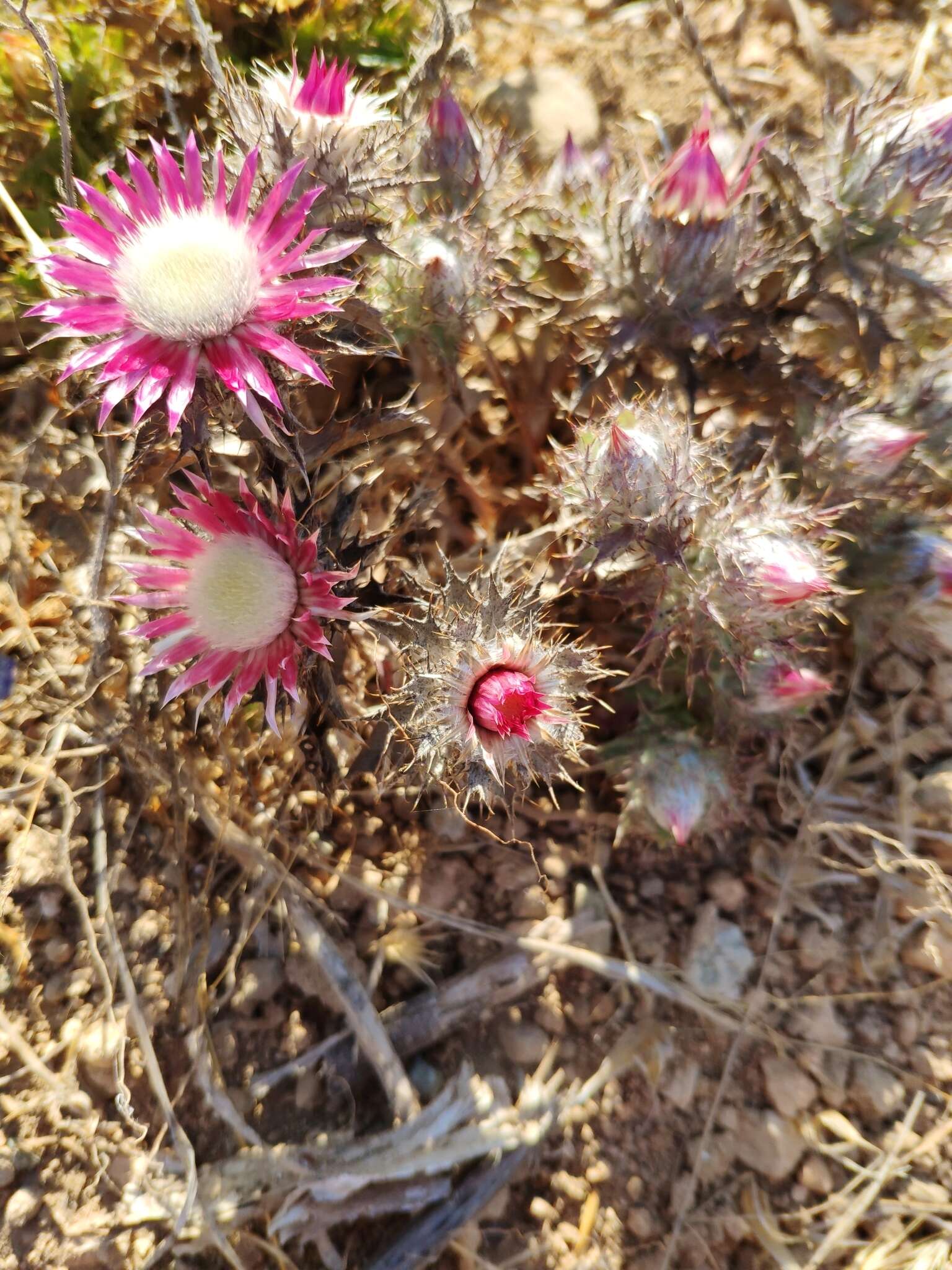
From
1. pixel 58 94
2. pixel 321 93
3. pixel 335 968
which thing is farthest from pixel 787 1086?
pixel 58 94

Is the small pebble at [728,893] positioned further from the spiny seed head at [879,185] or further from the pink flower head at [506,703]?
the spiny seed head at [879,185]

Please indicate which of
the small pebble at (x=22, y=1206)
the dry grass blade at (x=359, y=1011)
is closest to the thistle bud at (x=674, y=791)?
the dry grass blade at (x=359, y=1011)

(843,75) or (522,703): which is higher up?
(843,75)

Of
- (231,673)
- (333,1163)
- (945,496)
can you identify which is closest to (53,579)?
(231,673)

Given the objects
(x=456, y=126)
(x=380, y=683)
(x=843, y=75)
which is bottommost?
(x=380, y=683)

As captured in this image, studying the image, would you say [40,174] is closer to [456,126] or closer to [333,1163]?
[456,126]

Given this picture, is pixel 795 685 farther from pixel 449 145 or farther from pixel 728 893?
pixel 449 145

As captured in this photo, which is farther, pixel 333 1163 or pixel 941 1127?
pixel 941 1127
